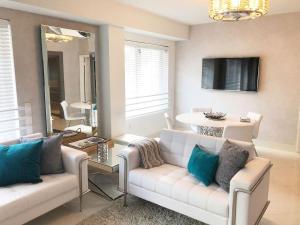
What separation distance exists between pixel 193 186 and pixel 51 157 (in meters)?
1.58

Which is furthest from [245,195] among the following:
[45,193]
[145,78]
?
[145,78]

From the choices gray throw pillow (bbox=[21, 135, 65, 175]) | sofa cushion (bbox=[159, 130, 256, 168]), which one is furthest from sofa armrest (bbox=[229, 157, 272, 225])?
gray throw pillow (bbox=[21, 135, 65, 175])

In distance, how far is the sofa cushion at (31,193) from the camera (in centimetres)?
220

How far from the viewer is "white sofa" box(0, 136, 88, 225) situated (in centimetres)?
223

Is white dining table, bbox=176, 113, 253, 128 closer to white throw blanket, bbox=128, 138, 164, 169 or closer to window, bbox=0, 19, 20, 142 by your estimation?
white throw blanket, bbox=128, 138, 164, 169

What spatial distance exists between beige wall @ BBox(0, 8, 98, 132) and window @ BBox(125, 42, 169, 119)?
6.25 ft

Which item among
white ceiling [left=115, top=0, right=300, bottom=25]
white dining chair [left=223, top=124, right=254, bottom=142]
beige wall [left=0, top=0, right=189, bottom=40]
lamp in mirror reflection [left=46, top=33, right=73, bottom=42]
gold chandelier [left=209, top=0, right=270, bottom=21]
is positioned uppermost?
white ceiling [left=115, top=0, right=300, bottom=25]

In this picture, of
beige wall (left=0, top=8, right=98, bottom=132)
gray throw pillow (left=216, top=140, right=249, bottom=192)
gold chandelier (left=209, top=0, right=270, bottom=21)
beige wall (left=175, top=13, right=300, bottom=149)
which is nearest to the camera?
gray throw pillow (left=216, top=140, right=249, bottom=192)

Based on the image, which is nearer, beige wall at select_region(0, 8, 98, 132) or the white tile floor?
the white tile floor

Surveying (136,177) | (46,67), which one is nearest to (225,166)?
(136,177)

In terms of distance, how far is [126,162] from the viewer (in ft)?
9.56

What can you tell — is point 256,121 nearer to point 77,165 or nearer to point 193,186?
point 193,186

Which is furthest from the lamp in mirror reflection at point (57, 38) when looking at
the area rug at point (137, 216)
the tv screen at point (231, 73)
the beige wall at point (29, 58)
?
the tv screen at point (231, 73)

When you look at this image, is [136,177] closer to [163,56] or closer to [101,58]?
[101,58]
